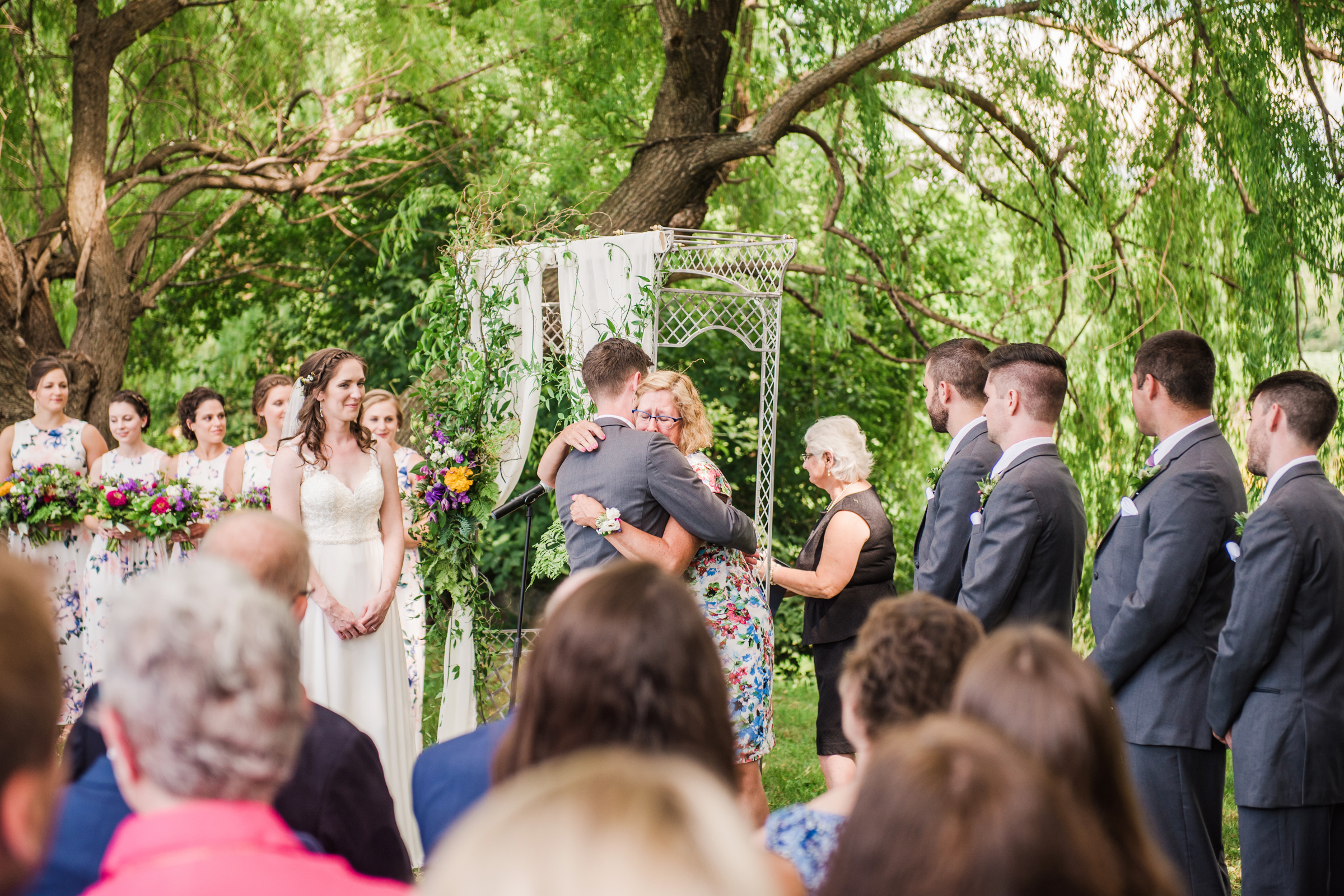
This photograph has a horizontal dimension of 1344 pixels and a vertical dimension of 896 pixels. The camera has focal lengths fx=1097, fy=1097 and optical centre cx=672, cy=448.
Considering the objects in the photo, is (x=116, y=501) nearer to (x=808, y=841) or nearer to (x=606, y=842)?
(x=808, y=841)

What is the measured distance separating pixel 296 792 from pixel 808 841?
3.09 feet

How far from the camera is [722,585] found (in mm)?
3932

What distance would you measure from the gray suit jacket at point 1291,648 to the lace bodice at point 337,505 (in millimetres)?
3213

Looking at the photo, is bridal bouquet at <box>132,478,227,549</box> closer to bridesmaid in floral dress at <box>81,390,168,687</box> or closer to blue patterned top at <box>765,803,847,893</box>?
bridesmaid in floral dress at <box>81,390,168,687</box>

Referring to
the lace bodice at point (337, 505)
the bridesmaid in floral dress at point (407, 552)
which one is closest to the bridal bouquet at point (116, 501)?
the bridesmaid in floral dress at point (407, 552)

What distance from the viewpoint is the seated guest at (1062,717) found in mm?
1437

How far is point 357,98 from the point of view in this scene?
28.6 feet

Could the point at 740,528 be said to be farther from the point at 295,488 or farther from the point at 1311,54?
the point at 1311,54

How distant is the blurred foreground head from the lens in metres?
1.56

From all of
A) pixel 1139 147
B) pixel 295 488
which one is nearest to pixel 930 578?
pixel 295 488

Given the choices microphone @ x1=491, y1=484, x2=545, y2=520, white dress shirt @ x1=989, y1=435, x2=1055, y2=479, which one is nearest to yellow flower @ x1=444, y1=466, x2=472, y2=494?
microphone @ x1=491, y1=484, x2=545, y2=520

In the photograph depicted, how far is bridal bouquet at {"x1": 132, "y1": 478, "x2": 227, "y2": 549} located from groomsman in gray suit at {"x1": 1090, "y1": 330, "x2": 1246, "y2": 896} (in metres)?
4.79

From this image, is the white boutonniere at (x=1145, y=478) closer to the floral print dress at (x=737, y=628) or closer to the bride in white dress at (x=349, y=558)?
the floral print dress at (x=737, y=628)

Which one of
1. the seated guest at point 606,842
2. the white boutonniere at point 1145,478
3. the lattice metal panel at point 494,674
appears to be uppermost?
the white boutonniere at point 1145,478
